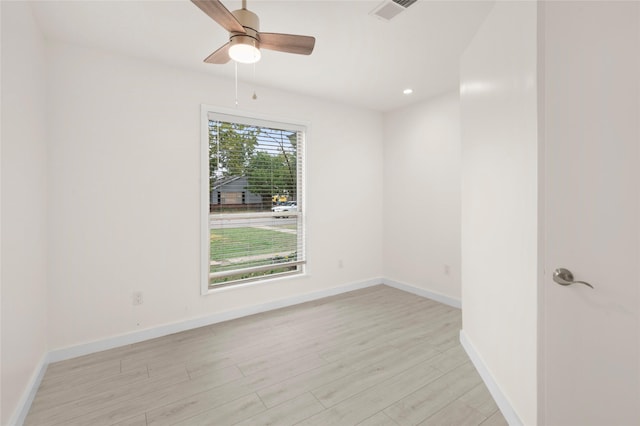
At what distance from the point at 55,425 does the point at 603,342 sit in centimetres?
285

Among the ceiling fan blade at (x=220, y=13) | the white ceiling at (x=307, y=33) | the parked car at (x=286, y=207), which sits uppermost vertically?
the white ceiling at (x=307, y=33)

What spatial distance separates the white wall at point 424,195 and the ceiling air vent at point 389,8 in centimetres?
194

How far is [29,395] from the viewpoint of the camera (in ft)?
6.51

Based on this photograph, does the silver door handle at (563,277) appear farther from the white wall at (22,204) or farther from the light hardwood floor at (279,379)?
the white wall at (22,204)

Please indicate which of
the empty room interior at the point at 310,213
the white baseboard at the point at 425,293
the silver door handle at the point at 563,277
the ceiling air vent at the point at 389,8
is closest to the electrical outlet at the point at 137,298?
A: the empty room interior at the point at 310,213

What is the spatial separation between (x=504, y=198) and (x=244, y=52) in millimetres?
1785

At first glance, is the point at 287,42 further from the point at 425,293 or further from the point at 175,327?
the point at 425,293

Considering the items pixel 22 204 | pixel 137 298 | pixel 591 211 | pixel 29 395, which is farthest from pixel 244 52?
pixel 29 395

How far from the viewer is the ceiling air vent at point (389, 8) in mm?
2088

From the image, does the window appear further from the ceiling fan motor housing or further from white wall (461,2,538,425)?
white wall (461,2,538,425)

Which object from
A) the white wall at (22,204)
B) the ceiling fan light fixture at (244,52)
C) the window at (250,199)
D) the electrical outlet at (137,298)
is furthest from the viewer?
the window at (250,199)

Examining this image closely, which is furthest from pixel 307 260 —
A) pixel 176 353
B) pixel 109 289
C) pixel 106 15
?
pixel 106 15

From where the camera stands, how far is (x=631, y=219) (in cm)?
123

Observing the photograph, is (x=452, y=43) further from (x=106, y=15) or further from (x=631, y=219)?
(x=106, y=15)
